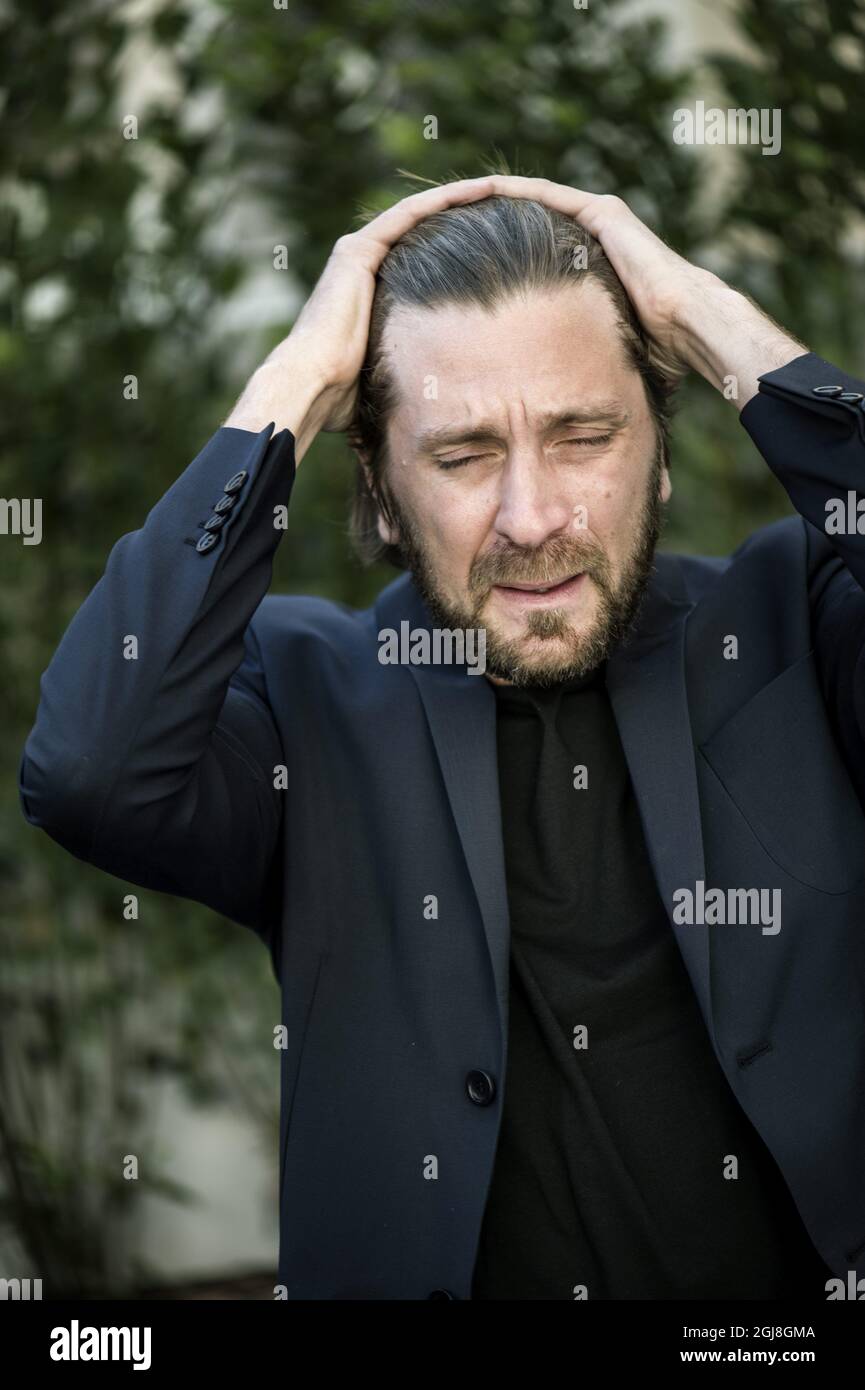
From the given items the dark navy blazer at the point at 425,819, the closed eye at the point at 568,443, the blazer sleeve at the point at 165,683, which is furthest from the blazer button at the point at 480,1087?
A: the closed eye at the point at 568,443

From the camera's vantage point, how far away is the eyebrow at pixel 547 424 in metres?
1.92

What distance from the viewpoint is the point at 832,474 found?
1839 mm

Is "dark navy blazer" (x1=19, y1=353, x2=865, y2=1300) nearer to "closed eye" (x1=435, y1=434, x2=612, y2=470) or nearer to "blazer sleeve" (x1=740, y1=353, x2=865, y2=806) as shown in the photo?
"blazer sleeve" (x1=740, y1=353, x2=865, y2=806)

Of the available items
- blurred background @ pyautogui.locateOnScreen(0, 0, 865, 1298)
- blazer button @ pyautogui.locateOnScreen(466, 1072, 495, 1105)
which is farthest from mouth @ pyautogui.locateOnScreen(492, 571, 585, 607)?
blurred background @ pyautogui.locateOnScreen(0, 0, 865, 1298)

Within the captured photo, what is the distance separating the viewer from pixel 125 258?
3301 millimetres

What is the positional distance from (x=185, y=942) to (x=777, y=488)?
1.72m

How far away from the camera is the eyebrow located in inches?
75.5

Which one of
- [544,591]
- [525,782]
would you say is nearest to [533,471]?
[544,591]

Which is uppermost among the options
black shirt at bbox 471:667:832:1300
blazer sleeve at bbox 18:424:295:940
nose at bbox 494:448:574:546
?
nose at bbox 494:448:574:546

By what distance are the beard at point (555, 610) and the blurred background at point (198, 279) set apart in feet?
3.97

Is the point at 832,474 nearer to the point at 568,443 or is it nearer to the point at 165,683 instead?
the point at 568,443

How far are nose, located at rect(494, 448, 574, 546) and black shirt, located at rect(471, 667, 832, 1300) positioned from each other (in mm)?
408

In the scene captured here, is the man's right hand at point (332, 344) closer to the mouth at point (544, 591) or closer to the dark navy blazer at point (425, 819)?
the dark navy blazer at point (425, 819)

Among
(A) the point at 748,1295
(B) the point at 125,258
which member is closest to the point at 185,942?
(B) the point at 125,258
